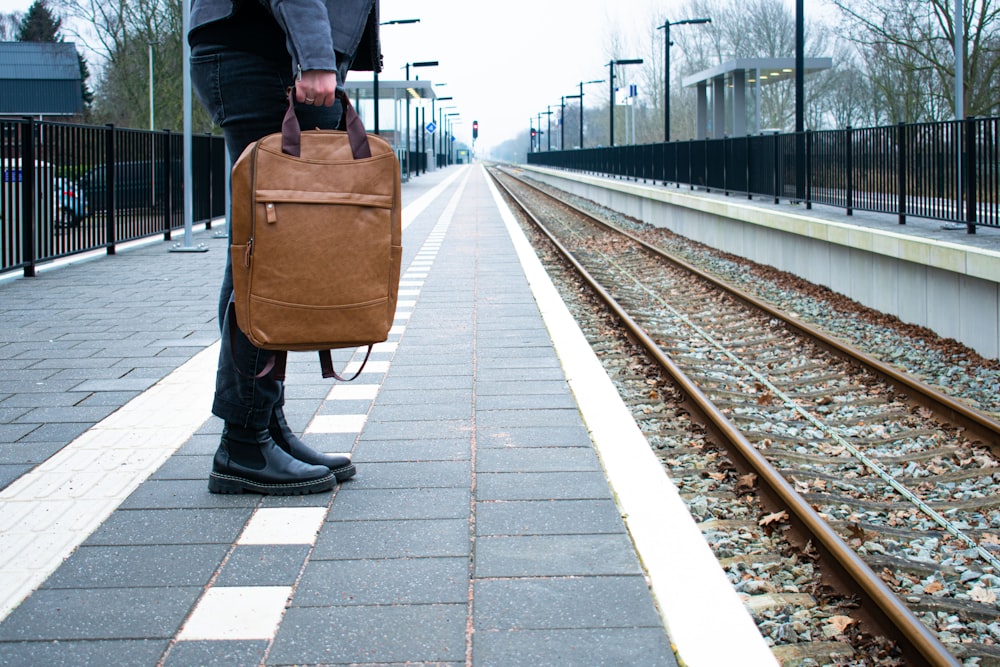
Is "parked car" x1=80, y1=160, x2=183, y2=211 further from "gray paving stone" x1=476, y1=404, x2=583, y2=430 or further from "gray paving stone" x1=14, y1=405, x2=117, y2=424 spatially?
"gray paving stone" x1=476, y1=404, x2=583, y2=430

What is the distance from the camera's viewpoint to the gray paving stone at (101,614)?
9.86ft

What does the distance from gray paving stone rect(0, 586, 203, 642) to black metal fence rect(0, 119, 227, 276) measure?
Result: 9321mm

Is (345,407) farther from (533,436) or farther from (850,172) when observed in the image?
(850,172)

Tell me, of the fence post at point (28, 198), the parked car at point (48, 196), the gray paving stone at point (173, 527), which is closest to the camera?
the gray paving stone at point (173, 527)

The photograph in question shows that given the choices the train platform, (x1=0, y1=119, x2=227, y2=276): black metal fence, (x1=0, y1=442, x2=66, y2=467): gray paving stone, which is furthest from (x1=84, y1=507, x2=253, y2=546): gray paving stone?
(x1=0, y1=119, x2=227, y2=276): black metal fence

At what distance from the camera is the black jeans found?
3.93 m

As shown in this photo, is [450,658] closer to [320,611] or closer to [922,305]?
[320,611]

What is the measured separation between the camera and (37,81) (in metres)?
66.6

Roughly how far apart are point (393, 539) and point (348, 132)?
1233mm

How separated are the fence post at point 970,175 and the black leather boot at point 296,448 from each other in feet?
29.2

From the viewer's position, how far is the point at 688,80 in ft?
144

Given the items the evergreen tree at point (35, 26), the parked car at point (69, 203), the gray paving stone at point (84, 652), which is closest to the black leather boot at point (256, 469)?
the gray paving stone at point (84, 652)

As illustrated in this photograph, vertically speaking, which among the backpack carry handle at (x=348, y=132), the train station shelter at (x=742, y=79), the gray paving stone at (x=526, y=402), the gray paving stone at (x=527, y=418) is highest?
the train station shelter at (x=742, y=79)

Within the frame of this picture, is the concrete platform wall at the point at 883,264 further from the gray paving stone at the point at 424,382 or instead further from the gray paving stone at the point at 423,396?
the gray paving stone at the point at 423,396
